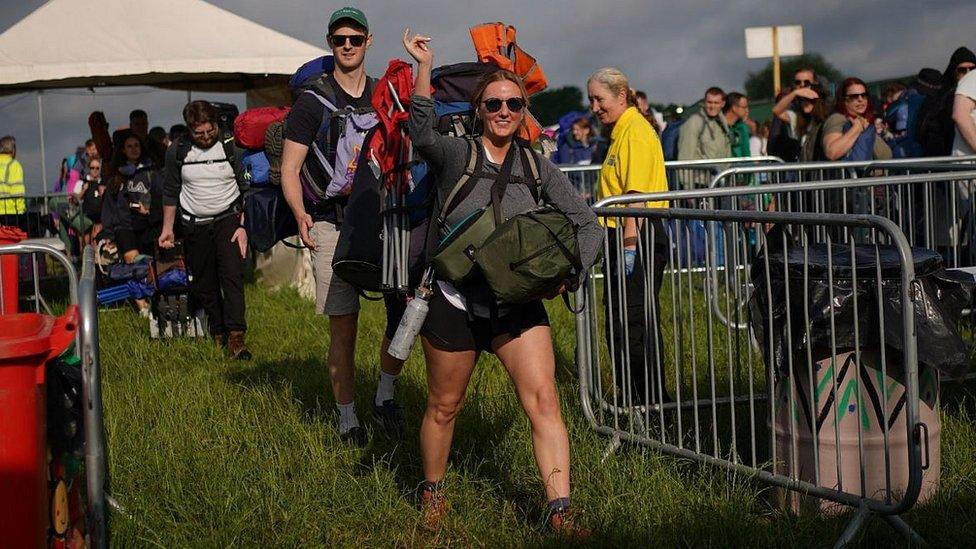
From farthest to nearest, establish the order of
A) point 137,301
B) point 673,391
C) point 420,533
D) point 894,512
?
point 137,301
point 673,391
point 420,533
point 894,512

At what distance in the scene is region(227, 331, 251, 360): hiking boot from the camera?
9039 mm

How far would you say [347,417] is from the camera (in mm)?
6246

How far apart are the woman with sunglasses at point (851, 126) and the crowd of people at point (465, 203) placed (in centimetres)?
1

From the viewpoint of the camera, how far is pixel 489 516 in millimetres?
4961

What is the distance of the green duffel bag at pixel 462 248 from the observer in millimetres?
4426

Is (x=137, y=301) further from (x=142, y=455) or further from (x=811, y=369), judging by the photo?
(x=811, y=369)

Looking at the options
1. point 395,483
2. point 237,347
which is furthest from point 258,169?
point 237,347

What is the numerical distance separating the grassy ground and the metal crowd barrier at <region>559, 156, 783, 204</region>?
4419 millimetres

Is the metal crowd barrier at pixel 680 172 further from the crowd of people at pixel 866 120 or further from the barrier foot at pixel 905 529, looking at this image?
the barrier foot at pixel 905 529

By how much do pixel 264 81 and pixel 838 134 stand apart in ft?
25.3

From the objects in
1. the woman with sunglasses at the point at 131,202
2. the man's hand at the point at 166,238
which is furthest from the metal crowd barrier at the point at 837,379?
the woman with sunglasses at the point at 131,202

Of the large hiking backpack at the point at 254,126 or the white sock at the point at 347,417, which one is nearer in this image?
the white sock at the point at 347,417

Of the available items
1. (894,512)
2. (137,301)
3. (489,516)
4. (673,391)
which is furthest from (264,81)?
(894,512)

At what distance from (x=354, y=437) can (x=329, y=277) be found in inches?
31.0
